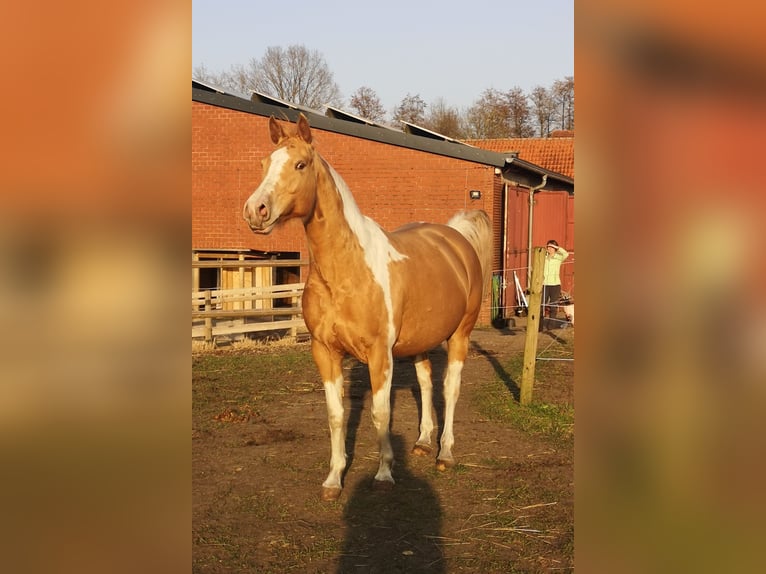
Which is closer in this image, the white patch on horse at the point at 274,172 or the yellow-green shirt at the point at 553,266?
the white patch on horse at the point at 274,172

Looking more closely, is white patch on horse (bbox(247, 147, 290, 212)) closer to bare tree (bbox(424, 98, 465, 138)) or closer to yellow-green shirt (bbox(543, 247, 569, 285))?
yellow-green shirt (bbox(543, 247, 569, 285))

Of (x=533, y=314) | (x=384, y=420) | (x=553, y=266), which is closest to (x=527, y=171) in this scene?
(x=553, y=266)

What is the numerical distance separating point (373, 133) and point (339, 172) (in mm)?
1263

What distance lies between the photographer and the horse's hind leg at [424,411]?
6.30 metres

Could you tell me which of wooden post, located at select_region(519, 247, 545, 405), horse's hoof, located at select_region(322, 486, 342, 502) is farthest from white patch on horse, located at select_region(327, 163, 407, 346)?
wooden post, located at select_region(519, 247, 545, 405)

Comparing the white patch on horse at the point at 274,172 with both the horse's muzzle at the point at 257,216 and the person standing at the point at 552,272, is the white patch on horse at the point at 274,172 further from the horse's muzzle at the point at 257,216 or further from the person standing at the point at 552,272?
the person standing at the point at 552,272

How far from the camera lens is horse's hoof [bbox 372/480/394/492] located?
5.33 meters

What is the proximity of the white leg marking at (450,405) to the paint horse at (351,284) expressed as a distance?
0.01 metres

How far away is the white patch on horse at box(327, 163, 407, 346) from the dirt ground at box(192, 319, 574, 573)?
4.02 ft

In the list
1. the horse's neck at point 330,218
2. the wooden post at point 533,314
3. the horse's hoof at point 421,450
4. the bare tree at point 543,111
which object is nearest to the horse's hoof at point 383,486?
the horse's hoof at point 421,450

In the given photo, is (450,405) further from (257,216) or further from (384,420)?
(257,216)
